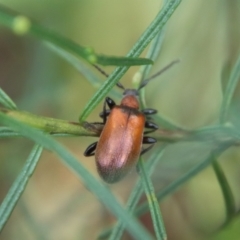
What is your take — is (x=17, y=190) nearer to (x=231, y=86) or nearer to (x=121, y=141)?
(x=121, y=141)

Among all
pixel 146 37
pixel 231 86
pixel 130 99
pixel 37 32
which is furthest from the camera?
pixel 130 99

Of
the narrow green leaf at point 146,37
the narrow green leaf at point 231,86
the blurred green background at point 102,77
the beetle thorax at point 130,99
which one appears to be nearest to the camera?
the narrow green leaf at point 146,37

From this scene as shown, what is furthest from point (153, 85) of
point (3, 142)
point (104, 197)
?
point (104, 197)

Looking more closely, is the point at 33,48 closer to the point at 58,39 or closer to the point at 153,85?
the point at 153,85

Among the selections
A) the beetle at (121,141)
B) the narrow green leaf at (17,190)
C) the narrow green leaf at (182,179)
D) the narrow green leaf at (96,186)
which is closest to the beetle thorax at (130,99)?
the beetle at (121,141)

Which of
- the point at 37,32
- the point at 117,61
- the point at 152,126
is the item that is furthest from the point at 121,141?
the point at 37,32

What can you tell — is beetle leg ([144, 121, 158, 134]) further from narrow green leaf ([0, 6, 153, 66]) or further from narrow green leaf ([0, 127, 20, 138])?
narrow green leaf ([0, 6, 153, 66])

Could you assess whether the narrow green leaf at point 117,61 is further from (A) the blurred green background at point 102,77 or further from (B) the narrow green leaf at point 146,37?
(A) the blurred green background at point 102,77
